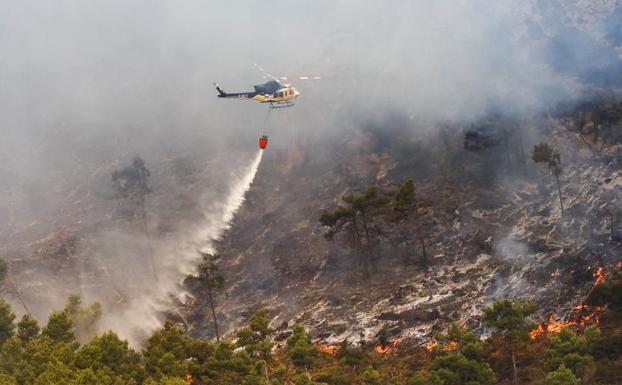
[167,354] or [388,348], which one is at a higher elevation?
[167,354]

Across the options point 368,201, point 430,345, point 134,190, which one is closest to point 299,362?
point 430,345

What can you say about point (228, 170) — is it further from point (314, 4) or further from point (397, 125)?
point (314, 4)

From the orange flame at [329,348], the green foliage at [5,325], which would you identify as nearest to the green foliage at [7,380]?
the green foliage at [5,325]

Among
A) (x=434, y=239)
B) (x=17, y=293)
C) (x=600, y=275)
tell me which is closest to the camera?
(x=600, y=275)

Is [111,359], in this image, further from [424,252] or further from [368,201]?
[424,252]

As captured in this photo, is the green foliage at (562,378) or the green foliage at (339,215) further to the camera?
the green foliage at (339,215)

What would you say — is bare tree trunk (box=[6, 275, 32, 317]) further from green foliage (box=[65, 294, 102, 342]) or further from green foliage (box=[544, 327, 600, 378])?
green foliage (box=[544, 327, 600, 378])

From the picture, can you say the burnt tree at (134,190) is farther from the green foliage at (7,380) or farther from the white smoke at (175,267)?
the green foliage at (7,380)

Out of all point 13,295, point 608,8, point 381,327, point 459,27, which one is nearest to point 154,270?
point 13,295
